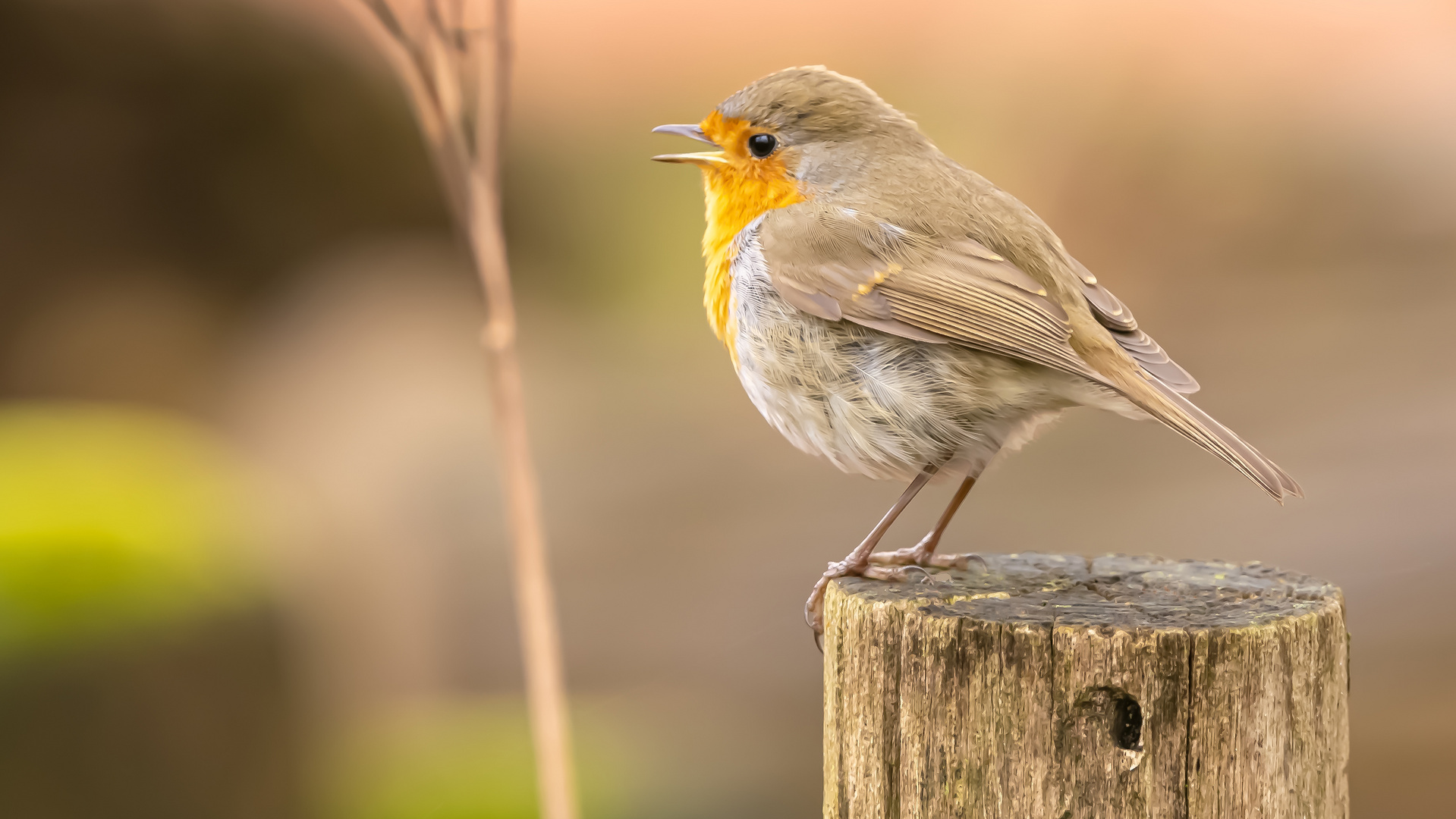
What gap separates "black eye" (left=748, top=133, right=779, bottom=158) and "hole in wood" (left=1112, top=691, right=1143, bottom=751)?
4.94 feet

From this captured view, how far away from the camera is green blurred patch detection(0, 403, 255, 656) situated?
425cm

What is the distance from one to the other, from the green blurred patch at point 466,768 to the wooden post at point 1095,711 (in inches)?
100

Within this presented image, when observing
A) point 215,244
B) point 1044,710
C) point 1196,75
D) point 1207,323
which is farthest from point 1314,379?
point 215,244

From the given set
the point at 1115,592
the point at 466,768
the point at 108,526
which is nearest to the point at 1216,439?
the point at 1115,592

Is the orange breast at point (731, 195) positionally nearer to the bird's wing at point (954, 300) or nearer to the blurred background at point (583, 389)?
the bird's wing at point (954, 300)

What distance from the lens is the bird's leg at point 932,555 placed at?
93.5 inches

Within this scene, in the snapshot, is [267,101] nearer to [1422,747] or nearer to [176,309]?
[176,309]

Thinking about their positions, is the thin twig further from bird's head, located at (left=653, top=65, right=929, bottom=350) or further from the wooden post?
bird's head, located at (left=653, top=65, right=929, bottom=350)

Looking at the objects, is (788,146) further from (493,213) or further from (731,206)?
(493,213)

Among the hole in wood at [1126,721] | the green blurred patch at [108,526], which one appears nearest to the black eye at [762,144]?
the hole in wood at [1126,721]

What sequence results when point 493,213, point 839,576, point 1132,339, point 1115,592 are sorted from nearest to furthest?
point 493,213, point 1115,592, point 839,576, point 1132,339

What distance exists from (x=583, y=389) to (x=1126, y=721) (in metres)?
5.20

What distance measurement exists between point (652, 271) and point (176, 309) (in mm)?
2595

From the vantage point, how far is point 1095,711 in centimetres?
170
